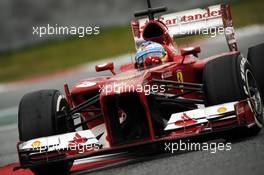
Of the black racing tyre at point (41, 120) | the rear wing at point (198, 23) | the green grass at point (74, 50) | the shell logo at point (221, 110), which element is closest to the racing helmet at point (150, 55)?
the black racing tyre at point (41, 120)

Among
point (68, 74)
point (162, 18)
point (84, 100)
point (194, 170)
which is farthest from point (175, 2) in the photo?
point (194, 170)

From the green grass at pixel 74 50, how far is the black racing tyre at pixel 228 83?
11.8 meters

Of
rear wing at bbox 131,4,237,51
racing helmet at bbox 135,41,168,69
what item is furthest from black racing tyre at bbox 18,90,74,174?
rear wing at bbox 131,4,237,51

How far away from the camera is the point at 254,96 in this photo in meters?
9.13

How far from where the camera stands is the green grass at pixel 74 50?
20469 mm

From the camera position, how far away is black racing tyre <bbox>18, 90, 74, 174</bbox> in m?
8.59

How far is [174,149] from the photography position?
874 cm

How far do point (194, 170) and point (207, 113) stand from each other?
4.27ft

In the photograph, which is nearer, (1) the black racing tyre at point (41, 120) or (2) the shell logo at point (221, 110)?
(2) the shell logo at point (221, 110)

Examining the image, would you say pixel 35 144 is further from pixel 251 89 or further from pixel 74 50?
pixel 74 50

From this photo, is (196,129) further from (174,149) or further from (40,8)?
(40,8)

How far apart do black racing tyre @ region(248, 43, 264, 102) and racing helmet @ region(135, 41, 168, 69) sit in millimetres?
1060

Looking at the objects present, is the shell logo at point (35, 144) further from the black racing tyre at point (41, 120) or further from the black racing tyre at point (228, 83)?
the black racing tyre at point (228, 83)

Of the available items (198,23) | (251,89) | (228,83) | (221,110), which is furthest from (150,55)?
(198,23)
